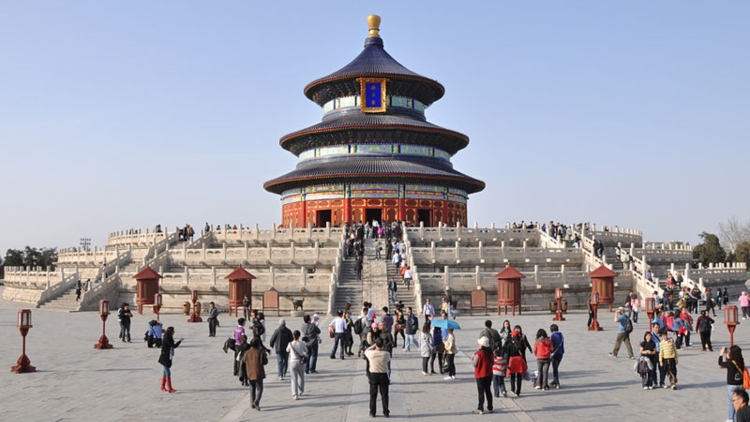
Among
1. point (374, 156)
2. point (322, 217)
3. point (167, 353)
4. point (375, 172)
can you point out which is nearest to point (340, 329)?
point (167, 353)

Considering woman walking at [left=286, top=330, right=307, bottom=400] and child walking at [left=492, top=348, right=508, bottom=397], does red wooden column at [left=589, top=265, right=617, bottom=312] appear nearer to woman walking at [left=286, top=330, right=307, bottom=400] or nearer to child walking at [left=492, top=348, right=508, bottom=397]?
child walking at [left=492, top=348, right=508, bottom=397]

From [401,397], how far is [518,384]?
2.43 metres

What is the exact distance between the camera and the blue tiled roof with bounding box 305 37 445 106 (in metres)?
61.5

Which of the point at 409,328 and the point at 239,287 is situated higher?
the point at 239,287

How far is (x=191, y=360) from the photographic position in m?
20.1

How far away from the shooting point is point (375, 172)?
5491cm

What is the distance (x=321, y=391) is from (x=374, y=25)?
57900mm

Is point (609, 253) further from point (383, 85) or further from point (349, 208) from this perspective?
point (383, 85)

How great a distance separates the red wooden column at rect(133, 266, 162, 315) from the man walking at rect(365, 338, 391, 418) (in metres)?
22.7

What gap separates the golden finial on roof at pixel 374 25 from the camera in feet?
226

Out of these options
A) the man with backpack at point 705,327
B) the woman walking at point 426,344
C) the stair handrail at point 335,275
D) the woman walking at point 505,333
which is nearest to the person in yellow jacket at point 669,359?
the woman walking at point 505,333

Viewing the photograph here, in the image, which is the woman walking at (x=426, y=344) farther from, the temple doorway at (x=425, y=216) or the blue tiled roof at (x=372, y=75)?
the blue tiled roof at (x=372, y=75)

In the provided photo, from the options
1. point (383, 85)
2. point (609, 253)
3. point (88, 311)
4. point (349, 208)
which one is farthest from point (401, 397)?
point (383, 85)

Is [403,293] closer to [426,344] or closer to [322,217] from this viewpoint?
[426,344]
